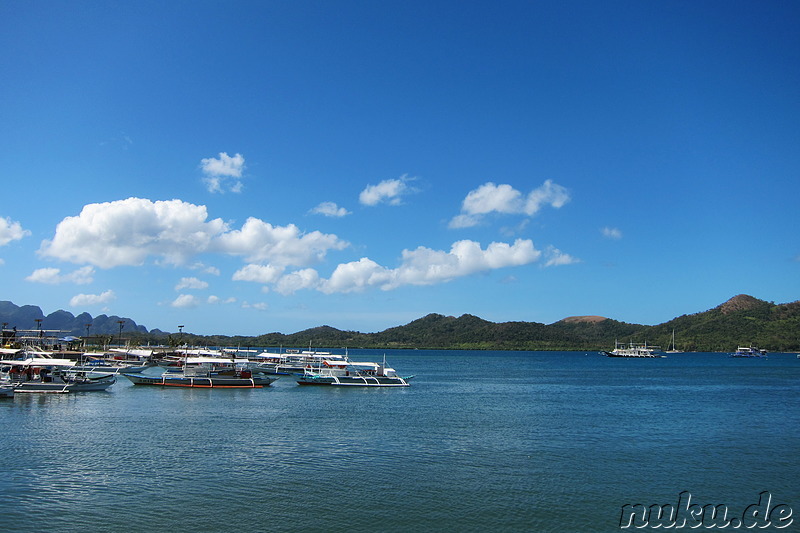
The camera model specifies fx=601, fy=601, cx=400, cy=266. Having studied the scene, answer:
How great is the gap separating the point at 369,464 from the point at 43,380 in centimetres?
4582

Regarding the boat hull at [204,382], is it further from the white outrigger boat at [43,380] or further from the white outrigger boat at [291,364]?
the white outrigger boat at [291,364]

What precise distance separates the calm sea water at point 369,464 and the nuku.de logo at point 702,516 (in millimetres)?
599

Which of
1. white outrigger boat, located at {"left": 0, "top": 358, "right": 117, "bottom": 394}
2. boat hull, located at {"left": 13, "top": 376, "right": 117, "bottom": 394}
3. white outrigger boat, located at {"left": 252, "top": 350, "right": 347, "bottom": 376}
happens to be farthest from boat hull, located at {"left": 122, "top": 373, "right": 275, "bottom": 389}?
white outrigger boat, located at {"left": 252, "top": 350, "right": 347, "bottom": 376}

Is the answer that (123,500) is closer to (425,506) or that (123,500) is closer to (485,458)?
(425,506)

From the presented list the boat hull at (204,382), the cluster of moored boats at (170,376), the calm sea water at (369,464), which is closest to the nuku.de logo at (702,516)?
the calm sea water at (369,464)

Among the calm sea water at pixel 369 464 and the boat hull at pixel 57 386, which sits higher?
the boat hull at pixel 57 386

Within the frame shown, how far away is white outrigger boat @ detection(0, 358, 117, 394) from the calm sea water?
3.82 metres

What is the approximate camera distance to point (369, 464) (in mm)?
29109

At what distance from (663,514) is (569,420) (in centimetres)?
2492

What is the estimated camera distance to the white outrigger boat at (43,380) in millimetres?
56875

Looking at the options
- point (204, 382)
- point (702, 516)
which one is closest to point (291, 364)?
point (204, 382)

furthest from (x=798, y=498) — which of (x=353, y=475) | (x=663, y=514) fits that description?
(x=353, y=475)

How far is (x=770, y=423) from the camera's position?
45375 millimetres

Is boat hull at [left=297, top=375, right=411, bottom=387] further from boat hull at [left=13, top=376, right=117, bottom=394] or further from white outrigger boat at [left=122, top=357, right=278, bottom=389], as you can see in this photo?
boat hull at [left=13, top=376, right=117, bottom=394]
